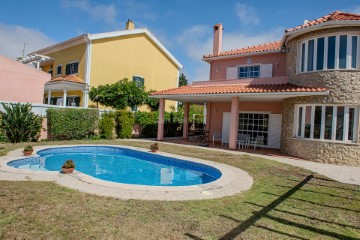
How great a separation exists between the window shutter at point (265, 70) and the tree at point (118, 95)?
12.2m

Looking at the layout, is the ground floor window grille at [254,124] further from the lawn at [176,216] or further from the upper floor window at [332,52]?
the lawn at [176,216]

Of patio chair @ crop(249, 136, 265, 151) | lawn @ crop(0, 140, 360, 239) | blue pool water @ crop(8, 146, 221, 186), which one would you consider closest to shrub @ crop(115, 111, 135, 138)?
blue pool water @ crop(8, 146, 221, 186)

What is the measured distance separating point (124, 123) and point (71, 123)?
5.12 m

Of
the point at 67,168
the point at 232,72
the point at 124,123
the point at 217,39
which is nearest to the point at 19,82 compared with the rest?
the point at 124,123

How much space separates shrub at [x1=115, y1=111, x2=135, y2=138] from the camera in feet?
79.3

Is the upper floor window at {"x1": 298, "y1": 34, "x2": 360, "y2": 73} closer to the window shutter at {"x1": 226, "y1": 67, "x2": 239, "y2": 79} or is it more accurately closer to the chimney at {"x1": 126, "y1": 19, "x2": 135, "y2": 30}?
the window shutter at {"x1": 226, "y1": 67, "x2": 239, "y2": 79}

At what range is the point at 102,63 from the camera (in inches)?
1118

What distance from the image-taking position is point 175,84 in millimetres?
37969

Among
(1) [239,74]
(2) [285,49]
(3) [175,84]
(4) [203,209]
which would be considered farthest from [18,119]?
(3) [175,84]

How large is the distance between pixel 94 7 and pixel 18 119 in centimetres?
1376

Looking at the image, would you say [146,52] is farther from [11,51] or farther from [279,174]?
[11,51]

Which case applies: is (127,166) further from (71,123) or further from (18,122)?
(18,122)

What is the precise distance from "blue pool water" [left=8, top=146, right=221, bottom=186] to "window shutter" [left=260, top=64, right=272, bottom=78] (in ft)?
41.5

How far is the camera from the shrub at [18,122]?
1724cm
